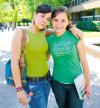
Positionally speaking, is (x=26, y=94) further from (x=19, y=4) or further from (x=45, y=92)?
(x=19, y=4)

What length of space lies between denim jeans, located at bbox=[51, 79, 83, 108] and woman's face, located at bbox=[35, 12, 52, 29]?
2.27ft

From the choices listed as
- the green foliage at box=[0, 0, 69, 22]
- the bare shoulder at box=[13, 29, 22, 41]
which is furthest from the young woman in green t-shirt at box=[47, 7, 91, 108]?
the green foliage at box=[0, 0, 69, 22]

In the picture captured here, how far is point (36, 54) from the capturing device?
408 cm

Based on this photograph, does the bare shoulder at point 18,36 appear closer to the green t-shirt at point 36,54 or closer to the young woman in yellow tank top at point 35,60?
the young woman in yellow tank top at point 35,60

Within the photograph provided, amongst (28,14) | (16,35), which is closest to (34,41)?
(16,35)

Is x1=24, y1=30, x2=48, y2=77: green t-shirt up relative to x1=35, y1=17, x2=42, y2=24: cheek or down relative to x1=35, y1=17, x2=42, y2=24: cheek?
down

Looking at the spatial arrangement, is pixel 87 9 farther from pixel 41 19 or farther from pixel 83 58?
pixel 41 19

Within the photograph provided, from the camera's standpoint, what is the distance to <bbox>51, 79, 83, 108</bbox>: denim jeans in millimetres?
4289

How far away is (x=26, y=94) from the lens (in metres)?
4.10

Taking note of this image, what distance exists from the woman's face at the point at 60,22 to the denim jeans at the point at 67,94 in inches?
23.8

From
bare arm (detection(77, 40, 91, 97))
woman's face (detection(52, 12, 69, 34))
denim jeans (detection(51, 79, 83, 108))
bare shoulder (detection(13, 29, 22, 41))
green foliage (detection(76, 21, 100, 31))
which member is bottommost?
green foliage (detection(76, 21, 100, 31))

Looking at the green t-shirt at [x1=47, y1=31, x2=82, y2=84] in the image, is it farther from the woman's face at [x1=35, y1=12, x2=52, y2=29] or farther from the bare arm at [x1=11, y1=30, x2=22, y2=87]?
the bare arm at [x1=11, y1=30, x2=22, y2=87]

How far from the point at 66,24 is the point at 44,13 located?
30 centimetres

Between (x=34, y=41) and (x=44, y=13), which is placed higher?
(x=44, y=13)
